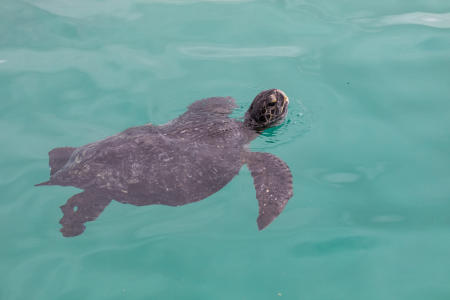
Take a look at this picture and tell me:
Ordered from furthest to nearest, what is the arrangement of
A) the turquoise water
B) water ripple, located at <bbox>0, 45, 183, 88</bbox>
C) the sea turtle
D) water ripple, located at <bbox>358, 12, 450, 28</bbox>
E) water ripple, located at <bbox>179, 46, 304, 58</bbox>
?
water ripple, located at <bbox>358, 12, 450, 28</bbox> → water ripple, located at <bbox>179, 46, 304, 58</bbox> → water ripple, located at <bbox>0, 45, 183, 88</bbox> → the sea turtle → the turquoise water

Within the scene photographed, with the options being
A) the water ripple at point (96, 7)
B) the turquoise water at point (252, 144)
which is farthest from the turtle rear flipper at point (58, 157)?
the water ripple at point (96, 7)

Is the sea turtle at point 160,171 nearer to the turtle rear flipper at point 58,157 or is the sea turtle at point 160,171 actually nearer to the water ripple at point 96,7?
the turtle rear flipper at point 58,157

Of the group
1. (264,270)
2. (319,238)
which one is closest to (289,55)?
(319,238)

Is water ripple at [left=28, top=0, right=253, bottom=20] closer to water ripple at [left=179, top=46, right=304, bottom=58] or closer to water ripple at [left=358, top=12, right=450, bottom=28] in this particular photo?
water ripple at [left=179, top=46, right=304, bottom=58]

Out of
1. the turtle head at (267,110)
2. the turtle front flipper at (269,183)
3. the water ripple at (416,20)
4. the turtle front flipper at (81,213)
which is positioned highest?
the water ripple at (416,20)

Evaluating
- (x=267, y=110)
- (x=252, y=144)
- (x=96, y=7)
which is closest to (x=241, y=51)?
(x=267, y=110)

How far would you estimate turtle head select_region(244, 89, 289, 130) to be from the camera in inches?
171

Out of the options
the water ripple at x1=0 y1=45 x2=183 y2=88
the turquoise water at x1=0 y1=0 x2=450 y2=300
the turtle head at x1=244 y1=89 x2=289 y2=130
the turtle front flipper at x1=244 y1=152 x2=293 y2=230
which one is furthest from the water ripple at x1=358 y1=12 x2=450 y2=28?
the turtle front flipper at x1=244 y1=152 x2=293 y2=230

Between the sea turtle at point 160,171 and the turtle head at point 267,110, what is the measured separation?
57 cm

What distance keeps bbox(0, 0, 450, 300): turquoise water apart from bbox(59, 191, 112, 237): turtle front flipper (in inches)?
4.3

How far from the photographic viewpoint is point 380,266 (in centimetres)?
326

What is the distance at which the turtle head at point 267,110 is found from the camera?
434 centimetres

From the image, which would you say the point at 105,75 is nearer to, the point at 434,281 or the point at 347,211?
the point at 347,211

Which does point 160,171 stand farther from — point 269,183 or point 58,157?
point 58,157
